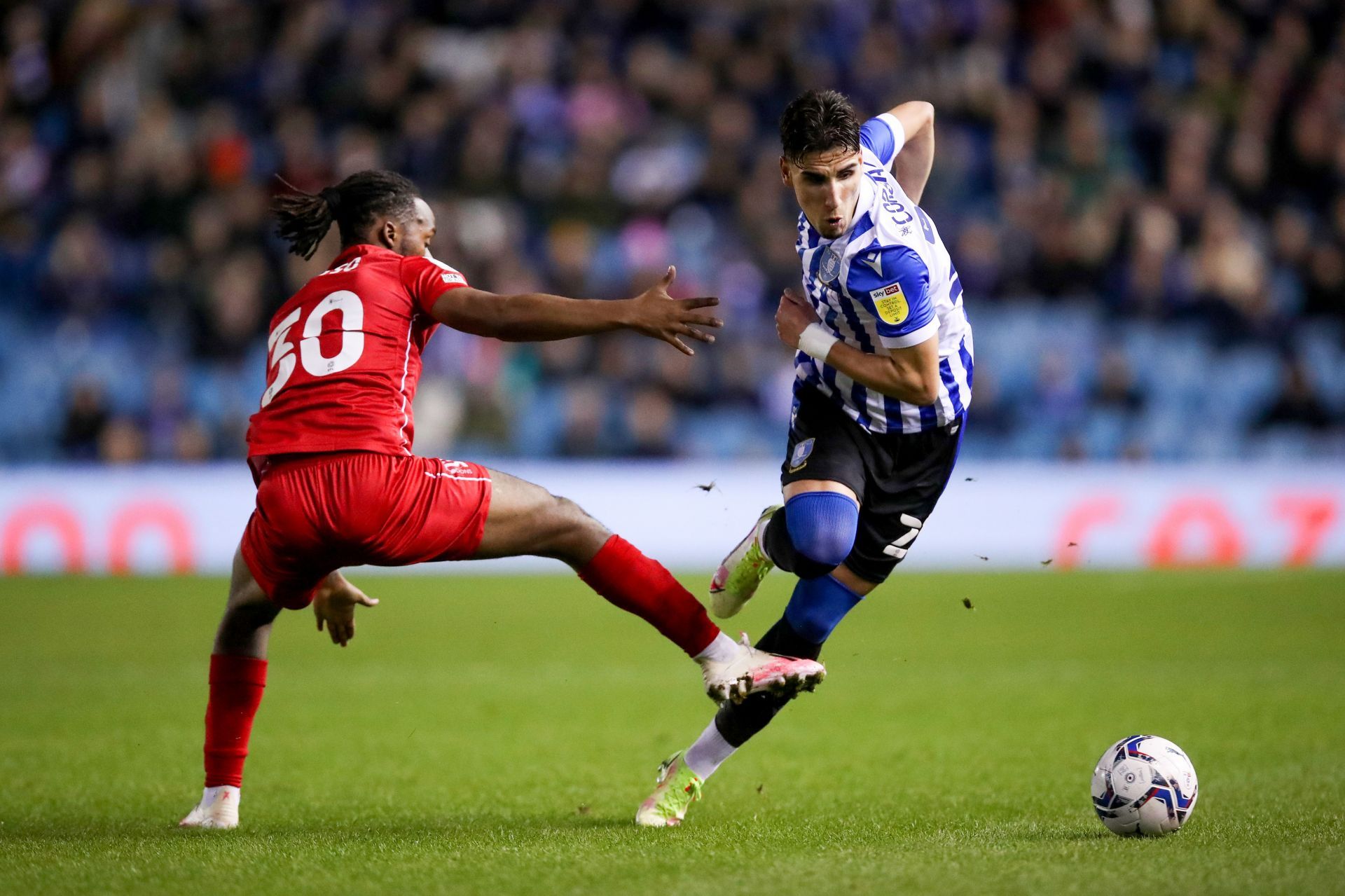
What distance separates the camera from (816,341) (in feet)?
16.7

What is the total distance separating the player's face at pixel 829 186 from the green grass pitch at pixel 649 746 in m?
1.99

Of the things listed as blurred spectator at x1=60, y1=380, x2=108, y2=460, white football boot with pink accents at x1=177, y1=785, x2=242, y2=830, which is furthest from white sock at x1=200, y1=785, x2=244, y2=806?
blurred spectator at x1=60, y1=380, x2=108, y2=460

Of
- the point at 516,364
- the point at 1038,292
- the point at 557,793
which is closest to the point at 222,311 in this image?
the point at 516,364

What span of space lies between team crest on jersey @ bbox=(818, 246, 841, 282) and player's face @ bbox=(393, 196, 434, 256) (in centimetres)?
133

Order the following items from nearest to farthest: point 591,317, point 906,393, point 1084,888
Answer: point 1084,888, point 591,317, point 906,393

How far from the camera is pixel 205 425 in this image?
14148mm

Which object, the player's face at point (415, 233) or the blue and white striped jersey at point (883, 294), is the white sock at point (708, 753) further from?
the player's face at point (415, 233)

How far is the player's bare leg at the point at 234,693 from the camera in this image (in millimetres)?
5309

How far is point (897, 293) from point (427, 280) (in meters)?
1.50

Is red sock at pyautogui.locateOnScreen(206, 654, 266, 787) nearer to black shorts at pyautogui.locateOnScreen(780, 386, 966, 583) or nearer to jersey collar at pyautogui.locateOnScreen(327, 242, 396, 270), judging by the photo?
jersey collar at pyautogui.locateOnScreen(327, 242, 396, 270)

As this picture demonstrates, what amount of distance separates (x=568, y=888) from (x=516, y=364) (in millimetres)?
10969

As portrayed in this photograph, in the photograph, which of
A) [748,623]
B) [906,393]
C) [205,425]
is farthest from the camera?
[205,425]

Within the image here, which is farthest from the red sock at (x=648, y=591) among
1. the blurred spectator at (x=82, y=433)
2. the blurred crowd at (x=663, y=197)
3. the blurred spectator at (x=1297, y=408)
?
the blurred spectator at (x=1297, y=408)

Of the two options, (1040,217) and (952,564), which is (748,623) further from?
(1040,217)
